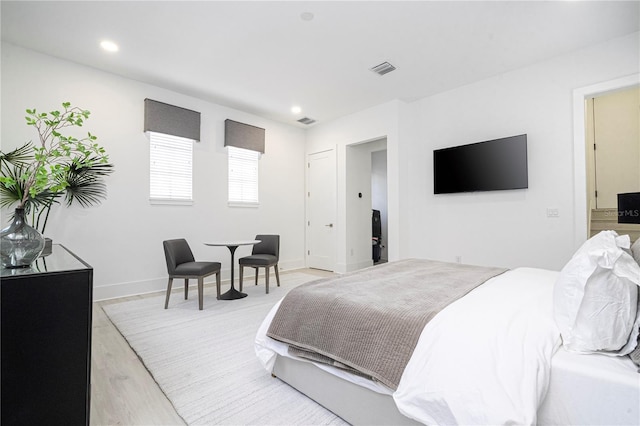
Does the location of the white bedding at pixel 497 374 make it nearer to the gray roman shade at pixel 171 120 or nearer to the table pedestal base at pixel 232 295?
the table pedestal base at pixel 232 295

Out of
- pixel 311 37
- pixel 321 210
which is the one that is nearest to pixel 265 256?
pixel 321 210

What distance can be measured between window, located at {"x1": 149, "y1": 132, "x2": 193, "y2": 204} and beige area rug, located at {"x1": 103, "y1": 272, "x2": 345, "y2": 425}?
5.04 feet

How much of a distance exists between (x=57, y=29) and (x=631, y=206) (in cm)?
577

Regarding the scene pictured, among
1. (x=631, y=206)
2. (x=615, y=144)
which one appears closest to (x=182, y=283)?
(x=631, y=206)

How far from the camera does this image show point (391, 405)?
4.31 ft

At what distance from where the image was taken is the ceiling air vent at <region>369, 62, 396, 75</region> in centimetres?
377

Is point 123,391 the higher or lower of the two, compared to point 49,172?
lower

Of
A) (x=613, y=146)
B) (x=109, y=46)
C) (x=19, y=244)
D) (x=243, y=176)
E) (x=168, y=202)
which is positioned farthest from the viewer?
(x=243, y=176)

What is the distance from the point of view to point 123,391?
183 cm

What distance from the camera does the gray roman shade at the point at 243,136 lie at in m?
5.04

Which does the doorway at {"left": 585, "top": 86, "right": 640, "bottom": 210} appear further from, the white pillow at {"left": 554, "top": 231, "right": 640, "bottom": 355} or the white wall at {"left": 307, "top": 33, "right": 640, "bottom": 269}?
the white pillow at {"left": 554, "top": 231, "right": 640, "bottom": 355}

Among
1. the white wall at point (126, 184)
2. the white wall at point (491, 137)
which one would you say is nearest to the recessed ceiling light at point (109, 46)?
the white wall at point (126, 184)

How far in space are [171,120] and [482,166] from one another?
452 cm

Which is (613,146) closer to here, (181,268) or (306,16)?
(306,16)
